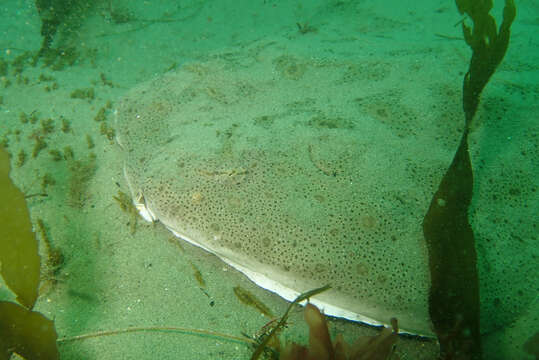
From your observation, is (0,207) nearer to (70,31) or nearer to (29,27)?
(70,31)

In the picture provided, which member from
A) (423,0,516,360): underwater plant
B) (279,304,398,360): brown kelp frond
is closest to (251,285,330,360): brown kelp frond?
(279,304,398,360): brown kelp frond

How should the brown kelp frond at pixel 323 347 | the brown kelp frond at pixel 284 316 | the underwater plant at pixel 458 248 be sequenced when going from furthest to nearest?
the underwater plant at pixel 458 248 → the brown kelp frond at pixel 323 347 → the brown kelp frond at pixel 284 316

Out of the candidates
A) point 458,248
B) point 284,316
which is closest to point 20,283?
point 284,316

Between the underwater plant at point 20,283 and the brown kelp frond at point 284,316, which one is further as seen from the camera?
the underwater plant at point 20,283

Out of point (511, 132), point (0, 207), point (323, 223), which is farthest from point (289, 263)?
point (511, 132)

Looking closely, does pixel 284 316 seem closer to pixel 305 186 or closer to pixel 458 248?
pixel 305 186

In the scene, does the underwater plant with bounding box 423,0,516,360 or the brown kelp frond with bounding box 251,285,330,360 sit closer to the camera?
the brown kelp frond with bounding box 251,285,330,360

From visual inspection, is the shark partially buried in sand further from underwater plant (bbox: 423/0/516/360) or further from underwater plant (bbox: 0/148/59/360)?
underwater plant (bbox: 0/148/59/360)

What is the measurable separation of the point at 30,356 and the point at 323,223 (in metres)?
2.48

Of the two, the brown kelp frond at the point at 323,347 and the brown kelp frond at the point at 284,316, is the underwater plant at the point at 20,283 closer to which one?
the brown kelp frond at the point at 284,316

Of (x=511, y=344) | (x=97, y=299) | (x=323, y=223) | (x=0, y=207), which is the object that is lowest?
(x=511, y=344)

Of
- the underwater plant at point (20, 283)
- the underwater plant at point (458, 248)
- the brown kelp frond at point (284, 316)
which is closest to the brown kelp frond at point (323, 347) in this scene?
the brown kelp frond at point (284, 316)

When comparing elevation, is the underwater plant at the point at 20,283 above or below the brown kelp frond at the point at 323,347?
above

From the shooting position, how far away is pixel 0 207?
2.49m
